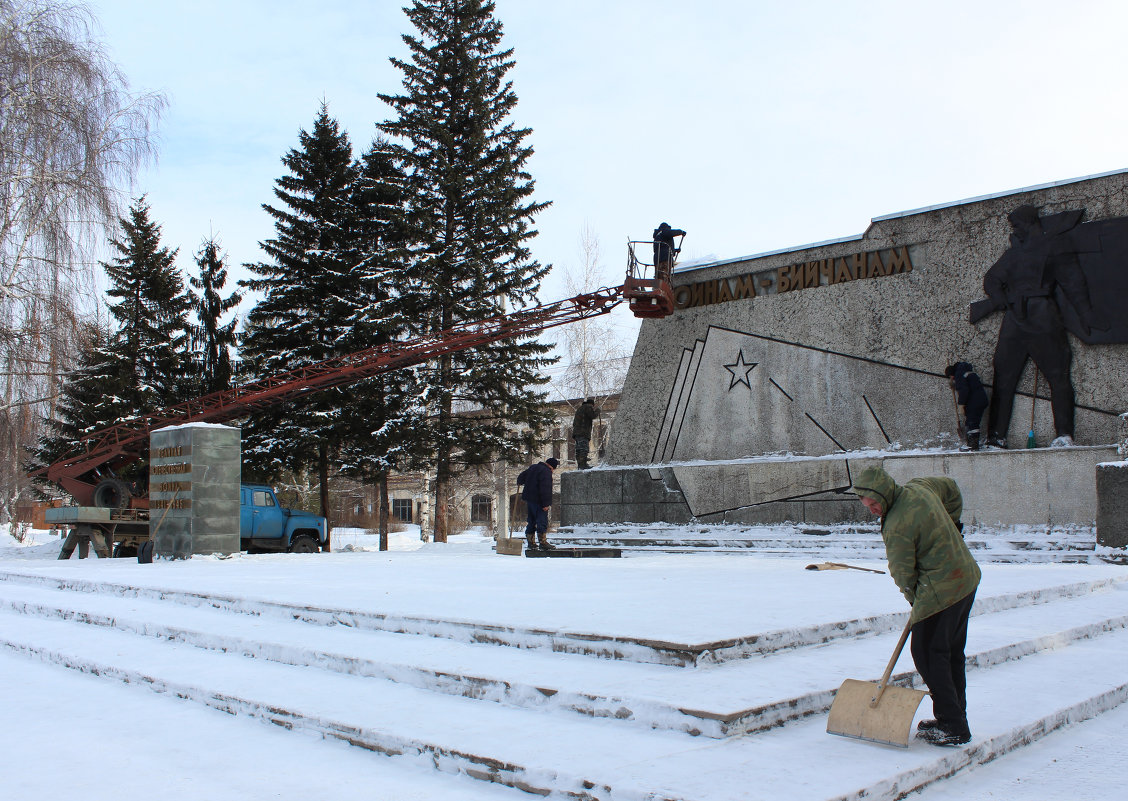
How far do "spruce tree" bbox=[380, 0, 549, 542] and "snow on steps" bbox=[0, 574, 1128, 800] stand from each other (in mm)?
16892

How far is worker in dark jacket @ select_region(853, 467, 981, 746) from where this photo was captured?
3598 millimetres

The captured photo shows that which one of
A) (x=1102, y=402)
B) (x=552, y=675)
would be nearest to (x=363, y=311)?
(x=1102, y=402)

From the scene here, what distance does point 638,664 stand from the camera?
453cm

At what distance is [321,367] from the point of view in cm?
2041

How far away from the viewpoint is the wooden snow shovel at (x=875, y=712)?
3.51 metres

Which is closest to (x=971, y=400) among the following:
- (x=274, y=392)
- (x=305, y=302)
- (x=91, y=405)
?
(x=274, y=392)

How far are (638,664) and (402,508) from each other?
47.0m

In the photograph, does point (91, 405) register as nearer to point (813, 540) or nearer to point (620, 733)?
point (813, 540)

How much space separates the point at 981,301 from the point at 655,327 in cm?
522

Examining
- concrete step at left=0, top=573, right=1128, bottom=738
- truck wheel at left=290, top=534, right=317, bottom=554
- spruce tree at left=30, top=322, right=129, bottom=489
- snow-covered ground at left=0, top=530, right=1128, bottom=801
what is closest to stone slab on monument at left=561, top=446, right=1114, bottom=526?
snow-covered ground at left=0, top=530, right=1128, bottom=801

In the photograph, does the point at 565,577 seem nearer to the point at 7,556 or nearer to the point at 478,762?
the point at 478,762

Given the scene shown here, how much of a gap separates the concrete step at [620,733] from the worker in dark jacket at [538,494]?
6.30 meters

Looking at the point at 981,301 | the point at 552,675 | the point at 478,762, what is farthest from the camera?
the point at 981,301

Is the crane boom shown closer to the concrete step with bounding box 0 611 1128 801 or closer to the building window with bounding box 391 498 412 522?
the concrete step with bounding box 0 611 1128 801
